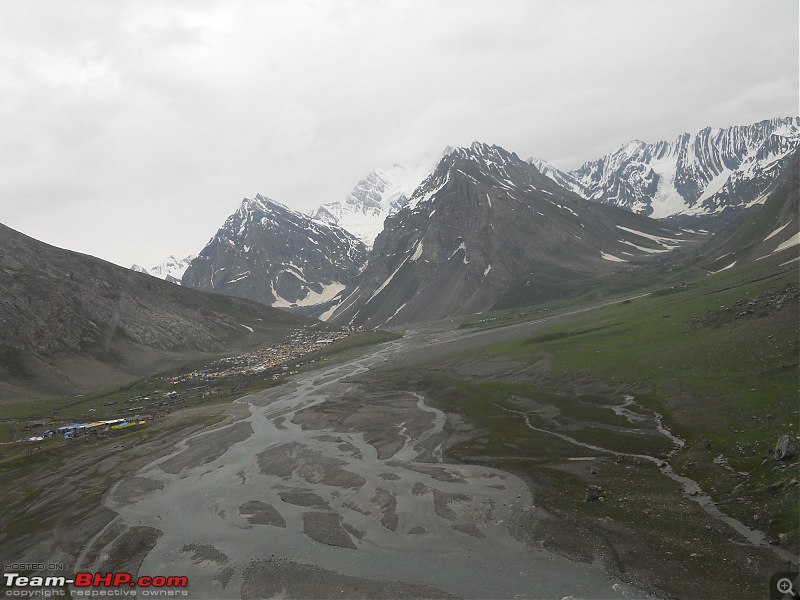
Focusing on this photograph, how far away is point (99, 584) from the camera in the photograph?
43.5 metres

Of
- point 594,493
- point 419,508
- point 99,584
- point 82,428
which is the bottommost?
point 99,584

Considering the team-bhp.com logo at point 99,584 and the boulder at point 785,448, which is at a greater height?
the boulder at point 785,448

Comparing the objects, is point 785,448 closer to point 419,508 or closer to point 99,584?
point 419,508

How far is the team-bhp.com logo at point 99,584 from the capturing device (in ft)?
138

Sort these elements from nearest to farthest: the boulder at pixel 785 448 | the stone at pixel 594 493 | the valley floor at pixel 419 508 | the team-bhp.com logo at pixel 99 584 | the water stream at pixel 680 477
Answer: the water stream at pixel 680 477
the valley floor at pixel 419 508
the boulder at pixel 785 448
the team-bhp.com logo at pixel 99 584
the stone at pixel 594 493

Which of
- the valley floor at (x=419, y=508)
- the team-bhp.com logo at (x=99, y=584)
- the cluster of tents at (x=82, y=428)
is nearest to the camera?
the valley floor at (x=419, y=508)

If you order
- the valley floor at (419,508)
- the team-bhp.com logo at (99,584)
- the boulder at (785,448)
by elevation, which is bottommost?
the team-bhp.com logo at (99,584)

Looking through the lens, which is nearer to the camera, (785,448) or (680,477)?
(785,448)

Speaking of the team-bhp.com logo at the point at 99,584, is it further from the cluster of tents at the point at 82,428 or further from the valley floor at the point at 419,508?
the cluster of tents at the point at 82,428

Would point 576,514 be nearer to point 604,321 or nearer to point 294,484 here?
point 294,484

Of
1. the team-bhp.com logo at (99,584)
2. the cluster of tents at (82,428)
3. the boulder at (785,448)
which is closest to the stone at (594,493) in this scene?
the boulder at (785,448)

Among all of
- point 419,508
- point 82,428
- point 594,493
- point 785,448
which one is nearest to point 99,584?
point 419,508

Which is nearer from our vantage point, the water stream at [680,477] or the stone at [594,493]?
the water stream at [680,477]

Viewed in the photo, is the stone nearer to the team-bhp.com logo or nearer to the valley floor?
the valley floor
